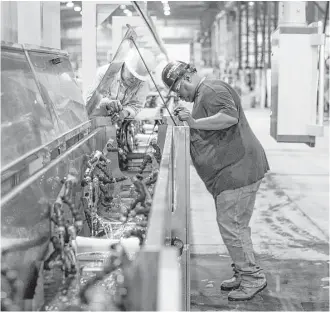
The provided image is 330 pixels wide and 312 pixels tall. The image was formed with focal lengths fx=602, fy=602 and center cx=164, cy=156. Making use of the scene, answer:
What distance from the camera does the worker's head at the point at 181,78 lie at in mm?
3875

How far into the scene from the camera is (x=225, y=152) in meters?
3.92

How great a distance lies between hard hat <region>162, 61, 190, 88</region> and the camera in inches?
152

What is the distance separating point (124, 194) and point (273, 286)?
6.33 feet

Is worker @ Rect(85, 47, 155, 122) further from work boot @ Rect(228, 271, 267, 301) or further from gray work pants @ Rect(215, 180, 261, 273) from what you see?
work boot @ Rect(228, 271, 267, 301)

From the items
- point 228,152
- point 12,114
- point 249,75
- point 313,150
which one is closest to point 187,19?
point 249,75

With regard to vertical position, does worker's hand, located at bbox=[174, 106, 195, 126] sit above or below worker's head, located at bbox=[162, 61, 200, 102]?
below

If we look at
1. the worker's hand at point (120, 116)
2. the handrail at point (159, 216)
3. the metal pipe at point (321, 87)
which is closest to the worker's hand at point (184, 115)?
the worker's hand at point (120, 116)

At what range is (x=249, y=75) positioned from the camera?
79.6 feet

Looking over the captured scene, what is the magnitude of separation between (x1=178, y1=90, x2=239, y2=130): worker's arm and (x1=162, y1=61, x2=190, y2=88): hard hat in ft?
0.77

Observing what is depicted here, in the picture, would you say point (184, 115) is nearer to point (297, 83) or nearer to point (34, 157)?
point (34, 157)

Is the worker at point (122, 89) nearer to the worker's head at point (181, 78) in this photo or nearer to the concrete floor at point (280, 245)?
the worker's head at point (181, 78)

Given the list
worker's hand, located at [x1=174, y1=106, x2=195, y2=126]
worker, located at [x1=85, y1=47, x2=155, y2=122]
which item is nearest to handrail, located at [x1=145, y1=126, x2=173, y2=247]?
worker's hand, located at [x1=174, y1=106, x2=195, y2=126]

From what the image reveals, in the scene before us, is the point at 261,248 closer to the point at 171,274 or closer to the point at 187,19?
the point at 171,274

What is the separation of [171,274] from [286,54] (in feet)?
17.5
